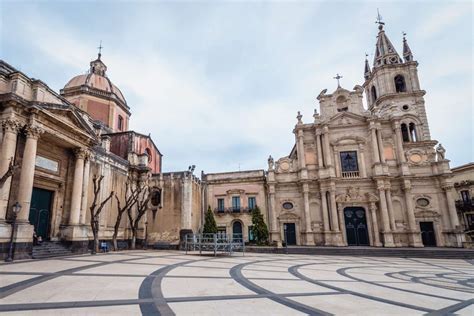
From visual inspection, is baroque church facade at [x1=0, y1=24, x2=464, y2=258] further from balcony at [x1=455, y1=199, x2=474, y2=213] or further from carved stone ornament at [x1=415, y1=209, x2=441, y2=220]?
balcony at [x1=455, y1=199, x2=474, y2=213]

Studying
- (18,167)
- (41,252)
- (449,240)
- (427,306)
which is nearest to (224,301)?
(427,306)

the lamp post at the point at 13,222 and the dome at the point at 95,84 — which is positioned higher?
the dome at the point at 95,84

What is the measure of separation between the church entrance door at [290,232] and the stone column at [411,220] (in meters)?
10.8

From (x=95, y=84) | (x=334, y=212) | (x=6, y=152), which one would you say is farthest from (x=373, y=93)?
(x=6, y=152)

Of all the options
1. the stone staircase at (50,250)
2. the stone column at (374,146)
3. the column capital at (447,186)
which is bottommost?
the stone staircase at (50,250)

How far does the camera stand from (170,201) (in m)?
23.9

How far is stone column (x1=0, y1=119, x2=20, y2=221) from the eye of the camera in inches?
461

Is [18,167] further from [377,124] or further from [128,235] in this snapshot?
[377,124]

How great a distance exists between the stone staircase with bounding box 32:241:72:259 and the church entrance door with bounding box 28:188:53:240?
3.58ft

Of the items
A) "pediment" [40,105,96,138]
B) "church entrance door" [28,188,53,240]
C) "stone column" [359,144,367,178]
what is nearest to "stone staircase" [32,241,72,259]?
"church entrance door" [28,188,53,240]

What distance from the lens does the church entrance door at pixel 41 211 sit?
14.7m

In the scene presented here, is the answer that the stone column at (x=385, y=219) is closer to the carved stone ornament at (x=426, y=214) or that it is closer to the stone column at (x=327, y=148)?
the carved stone ornament at (x=426, y=214)

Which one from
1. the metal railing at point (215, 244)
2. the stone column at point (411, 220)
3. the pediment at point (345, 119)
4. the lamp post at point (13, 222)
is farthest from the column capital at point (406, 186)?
the lamp post at point (13, 222)

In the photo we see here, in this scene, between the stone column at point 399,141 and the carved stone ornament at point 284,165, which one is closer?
the stone column at point 399,141
